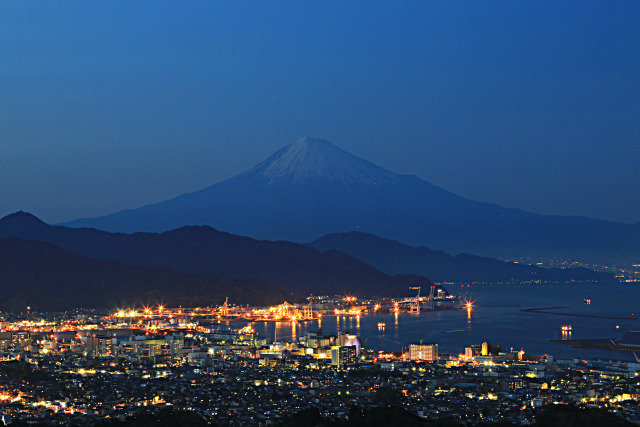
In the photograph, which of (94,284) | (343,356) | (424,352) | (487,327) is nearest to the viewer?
(343,356)

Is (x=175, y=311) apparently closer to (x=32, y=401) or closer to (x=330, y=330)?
(x=330, y=330)

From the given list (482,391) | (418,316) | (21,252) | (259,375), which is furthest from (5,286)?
(482,391)

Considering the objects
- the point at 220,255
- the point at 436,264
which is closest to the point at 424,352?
the point at 220,255

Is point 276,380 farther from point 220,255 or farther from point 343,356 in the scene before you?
point 220,255

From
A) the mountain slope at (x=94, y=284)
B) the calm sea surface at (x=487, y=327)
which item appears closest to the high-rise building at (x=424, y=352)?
the calm sea surface at (x=487, y=327)

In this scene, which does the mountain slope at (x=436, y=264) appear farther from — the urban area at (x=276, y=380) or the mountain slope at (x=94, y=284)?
the urban area at (x=276, y=380)

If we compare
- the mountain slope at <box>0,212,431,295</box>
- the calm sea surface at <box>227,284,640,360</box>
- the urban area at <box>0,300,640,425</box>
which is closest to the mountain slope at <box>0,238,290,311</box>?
the mountain slope at <box>0,212,431,295</box>

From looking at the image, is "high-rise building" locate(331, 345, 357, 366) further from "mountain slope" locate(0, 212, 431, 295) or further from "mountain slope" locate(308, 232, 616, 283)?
"mountain slope" locate(308, 232, 616, 283)

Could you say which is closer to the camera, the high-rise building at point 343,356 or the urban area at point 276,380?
the urban area at point 276,380
